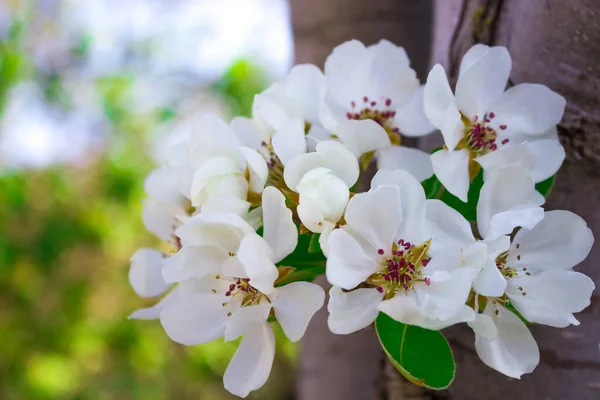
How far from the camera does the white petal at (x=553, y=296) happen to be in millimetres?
379

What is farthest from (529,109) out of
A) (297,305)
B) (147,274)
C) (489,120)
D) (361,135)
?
(147,274)

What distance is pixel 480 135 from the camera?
450 mm

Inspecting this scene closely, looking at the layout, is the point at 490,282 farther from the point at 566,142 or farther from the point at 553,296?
the point at 566,142

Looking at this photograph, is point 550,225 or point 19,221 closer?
point 550,225

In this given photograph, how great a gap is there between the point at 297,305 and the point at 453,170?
0.48 ft

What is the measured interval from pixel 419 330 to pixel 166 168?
268mm

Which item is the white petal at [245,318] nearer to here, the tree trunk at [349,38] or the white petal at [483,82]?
the white petal at [483,82]

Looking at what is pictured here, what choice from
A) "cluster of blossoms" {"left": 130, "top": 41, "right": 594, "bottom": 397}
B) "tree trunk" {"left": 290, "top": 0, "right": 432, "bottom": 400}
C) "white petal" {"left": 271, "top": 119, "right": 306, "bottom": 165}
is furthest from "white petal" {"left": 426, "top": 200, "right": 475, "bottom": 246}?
"tree trunk" {"left": 290, "top": 0, "right": 432, "bottom": 400}

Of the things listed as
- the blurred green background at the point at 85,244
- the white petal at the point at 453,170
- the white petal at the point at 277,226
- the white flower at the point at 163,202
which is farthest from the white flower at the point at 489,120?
the blurred green background at the point at 85,244

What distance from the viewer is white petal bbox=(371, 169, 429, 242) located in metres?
0.37

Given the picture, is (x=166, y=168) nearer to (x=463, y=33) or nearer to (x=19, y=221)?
(x=463, y=33)

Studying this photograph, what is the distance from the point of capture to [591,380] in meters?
0.49

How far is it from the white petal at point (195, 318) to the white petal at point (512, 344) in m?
0.19

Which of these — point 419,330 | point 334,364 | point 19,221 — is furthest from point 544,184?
point 19,221
